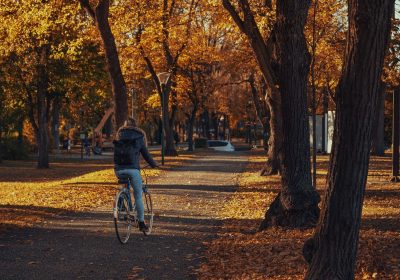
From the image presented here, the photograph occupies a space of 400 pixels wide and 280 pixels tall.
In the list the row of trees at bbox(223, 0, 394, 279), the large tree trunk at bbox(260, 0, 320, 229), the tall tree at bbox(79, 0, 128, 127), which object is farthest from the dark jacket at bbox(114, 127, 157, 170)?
the tall tree at bbox(79, 0, 128, 127)

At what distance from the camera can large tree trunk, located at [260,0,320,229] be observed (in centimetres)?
1144

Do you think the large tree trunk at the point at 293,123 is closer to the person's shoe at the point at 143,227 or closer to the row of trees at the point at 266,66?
the row of trees at the point at 266,66

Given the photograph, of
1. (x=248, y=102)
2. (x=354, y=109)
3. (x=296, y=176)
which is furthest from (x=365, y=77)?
(x=248, y=102)

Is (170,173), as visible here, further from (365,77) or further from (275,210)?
(365,77)

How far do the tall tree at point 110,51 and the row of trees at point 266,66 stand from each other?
31 mm

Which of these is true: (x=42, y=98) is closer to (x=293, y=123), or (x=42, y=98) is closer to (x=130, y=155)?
(x=293, y=123)

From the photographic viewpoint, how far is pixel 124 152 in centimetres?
999

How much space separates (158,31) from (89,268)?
26.1 m

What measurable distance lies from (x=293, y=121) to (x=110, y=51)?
1033 centimetres

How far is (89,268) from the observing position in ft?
26.4

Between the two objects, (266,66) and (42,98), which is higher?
(42,98)

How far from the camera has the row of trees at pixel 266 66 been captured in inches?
250

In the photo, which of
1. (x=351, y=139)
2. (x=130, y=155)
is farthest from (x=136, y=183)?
(x=351, y=139)

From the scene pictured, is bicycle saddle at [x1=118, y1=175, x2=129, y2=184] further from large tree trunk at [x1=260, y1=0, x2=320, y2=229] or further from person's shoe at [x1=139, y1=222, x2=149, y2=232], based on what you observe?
large tree trunk at [x1=260, y1=0, x2=320, y2=229]
